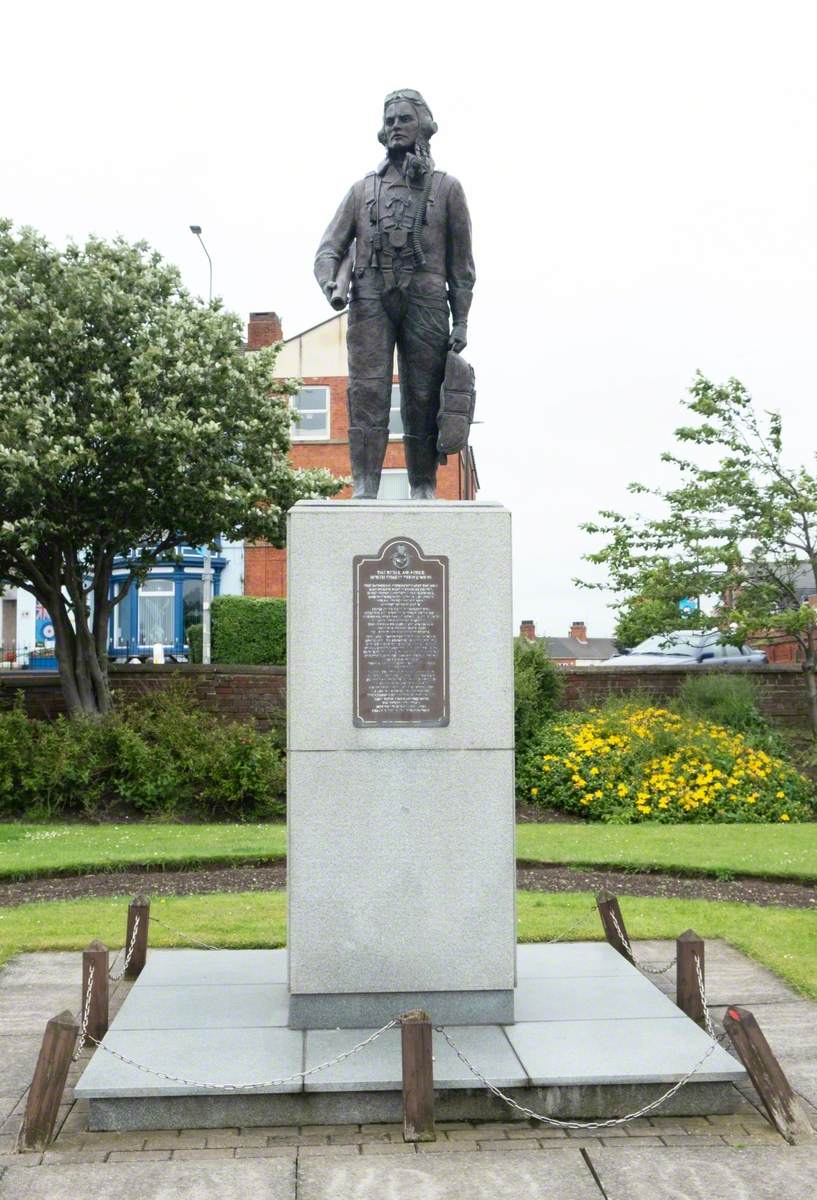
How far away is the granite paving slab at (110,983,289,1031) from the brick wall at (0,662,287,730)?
475 inches

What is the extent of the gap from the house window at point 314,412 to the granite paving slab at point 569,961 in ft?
90.8

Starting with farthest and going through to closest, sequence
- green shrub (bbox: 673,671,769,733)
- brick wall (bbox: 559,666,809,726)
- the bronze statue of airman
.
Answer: brick wall (bbox: 559,666,809,726)
green shrub (bbox: 673,671,769,733)
the bronze statue of airman

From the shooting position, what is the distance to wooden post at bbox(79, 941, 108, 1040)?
6.40 meters

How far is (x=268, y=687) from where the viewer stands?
1939 centimetres

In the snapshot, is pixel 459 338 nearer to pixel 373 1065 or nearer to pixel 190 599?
pixel 373 1065

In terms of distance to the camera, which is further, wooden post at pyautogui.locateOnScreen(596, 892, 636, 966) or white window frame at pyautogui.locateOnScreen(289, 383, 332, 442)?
white window frame at pyautogui.locateOnScreen(289, 383, 332, 442)

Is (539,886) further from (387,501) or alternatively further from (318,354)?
(318,354)

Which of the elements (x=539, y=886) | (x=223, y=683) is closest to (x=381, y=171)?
(x=539, y=886)

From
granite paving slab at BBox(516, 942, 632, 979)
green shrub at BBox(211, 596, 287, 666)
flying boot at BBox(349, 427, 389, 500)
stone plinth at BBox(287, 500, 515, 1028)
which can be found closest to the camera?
stone plinth at BBox(287, 500, 515, 1028)

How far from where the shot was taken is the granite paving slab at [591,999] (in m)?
6.47

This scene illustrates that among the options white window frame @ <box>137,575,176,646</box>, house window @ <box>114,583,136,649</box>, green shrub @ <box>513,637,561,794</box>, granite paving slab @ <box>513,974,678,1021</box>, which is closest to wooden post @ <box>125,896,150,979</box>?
granite paving slab @ <box>513,974,678,1021</box>

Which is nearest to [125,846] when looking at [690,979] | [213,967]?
[213,967]

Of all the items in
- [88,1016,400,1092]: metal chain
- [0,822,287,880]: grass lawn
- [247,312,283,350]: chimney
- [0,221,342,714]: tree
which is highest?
[247,312,283,350]: chimney

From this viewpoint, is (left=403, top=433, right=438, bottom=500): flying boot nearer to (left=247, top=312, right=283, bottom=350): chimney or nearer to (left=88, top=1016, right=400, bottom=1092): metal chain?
(left=88, top=1016, right=400, bottom=1092): metal chain
